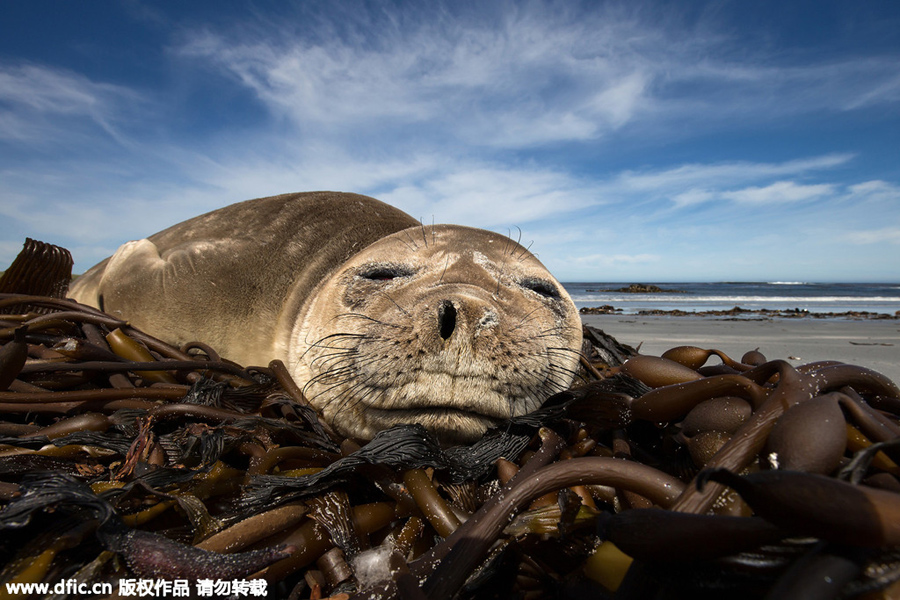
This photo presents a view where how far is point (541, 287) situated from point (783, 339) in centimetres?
749

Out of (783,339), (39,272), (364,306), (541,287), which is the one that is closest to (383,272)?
(364,306)

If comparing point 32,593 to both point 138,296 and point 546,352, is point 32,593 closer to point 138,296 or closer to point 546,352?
point 546,352

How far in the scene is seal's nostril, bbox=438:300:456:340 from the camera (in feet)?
5.40

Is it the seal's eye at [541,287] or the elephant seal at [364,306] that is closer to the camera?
the elephant seal at [364,306]

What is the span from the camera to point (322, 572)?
1126 millimetres

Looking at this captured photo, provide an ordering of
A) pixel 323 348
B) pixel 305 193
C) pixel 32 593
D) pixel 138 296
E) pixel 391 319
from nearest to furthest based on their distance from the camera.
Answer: pixel 32 593, pixel 391 319, pixel 323 348, pixel 138 296, pixel 305 193

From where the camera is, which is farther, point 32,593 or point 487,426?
point 487,426

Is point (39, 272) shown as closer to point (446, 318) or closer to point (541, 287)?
point (446, 318)

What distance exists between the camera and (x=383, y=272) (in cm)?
241

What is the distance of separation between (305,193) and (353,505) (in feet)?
12.5

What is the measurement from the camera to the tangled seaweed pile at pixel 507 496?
0.72 meters

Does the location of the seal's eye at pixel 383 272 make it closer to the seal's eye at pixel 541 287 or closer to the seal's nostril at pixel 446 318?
the seal's eye at pixel 541 287

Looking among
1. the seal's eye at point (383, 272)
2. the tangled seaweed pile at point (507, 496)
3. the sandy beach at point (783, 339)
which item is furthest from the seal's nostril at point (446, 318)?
the sandy beach at point (783, 339)

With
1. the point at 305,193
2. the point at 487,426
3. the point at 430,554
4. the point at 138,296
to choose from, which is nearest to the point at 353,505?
the point at 430,554
